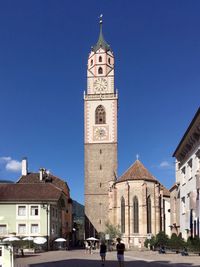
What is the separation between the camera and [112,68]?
108m

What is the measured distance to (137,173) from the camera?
86.4 meters

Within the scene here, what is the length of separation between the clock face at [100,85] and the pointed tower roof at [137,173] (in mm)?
→ 19978

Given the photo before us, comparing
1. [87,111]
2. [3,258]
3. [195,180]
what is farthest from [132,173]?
Answer: [3,258]

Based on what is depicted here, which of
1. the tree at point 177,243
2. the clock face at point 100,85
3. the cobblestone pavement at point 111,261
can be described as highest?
the clock face at point 100,85

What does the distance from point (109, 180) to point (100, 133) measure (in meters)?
9.63

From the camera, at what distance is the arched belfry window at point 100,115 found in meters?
101

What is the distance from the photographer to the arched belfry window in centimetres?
10097

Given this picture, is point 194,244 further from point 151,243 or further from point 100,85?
point 100,85

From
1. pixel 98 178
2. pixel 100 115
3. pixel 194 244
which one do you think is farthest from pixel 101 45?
pixel 194 244

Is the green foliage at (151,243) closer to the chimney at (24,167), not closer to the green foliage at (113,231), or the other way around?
the green foliage at (113,231)

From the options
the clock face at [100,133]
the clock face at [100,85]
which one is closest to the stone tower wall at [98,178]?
the clock face at [100,133]

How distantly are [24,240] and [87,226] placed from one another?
36561 millimetres

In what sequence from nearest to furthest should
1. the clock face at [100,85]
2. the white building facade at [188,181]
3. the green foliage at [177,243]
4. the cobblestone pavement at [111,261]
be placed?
the cobblestone pavement at [111,261], the white building facade at [188,181], the green foliage at [177,243], the clock face at [100,85]

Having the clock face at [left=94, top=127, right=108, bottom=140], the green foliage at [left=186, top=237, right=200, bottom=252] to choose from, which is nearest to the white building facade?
the green foliage at [left=186, top=237, right=200, bottom=252]
